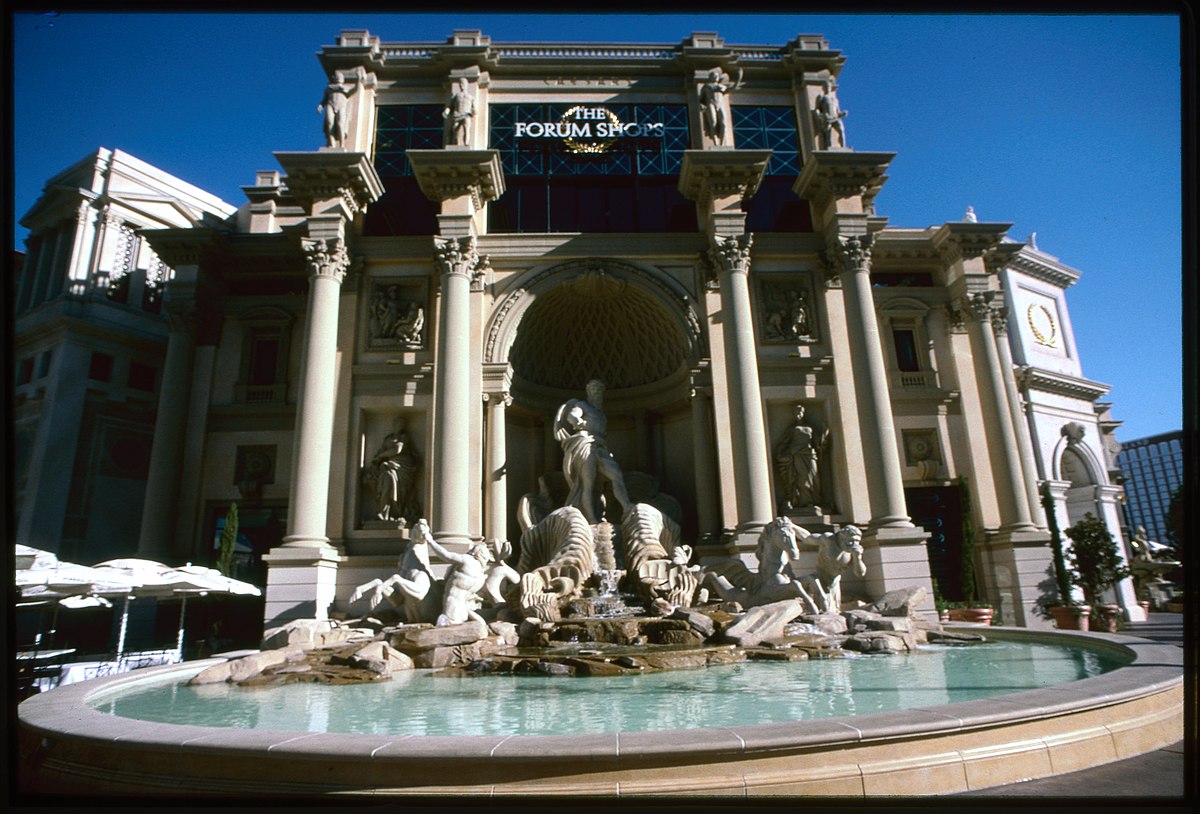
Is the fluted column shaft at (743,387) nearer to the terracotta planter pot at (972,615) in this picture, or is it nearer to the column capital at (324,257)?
the terracotta planter pot at (972,615)

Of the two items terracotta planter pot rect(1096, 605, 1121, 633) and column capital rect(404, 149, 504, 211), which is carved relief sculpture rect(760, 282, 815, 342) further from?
terracotta planter pot rect(1096, 605, 1121, 633)

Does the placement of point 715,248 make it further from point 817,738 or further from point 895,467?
point 817,738

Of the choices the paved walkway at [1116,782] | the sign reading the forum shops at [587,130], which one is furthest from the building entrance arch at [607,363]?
the paved walkway at [1116,782]

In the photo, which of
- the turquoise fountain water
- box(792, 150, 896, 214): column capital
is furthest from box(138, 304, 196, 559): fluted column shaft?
box(792, 150, 896, 214): column capital

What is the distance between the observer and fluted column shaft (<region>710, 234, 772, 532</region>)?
17.5m

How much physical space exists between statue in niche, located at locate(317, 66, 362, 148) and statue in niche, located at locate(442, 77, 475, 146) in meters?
2.97

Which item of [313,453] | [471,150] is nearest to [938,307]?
[471,150]

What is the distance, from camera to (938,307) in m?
23.2

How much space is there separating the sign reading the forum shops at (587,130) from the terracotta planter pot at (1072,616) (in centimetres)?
1782

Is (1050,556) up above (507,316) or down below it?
below

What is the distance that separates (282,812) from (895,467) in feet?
55.1

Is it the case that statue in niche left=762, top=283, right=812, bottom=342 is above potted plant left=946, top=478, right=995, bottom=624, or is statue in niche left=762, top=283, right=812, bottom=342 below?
above

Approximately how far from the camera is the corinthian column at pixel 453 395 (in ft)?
56.2

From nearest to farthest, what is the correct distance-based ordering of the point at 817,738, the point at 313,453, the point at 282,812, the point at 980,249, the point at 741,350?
the point at 282,812, the point at 817,738, the point at 313,453, the point at 741,350, the point at 980,249
